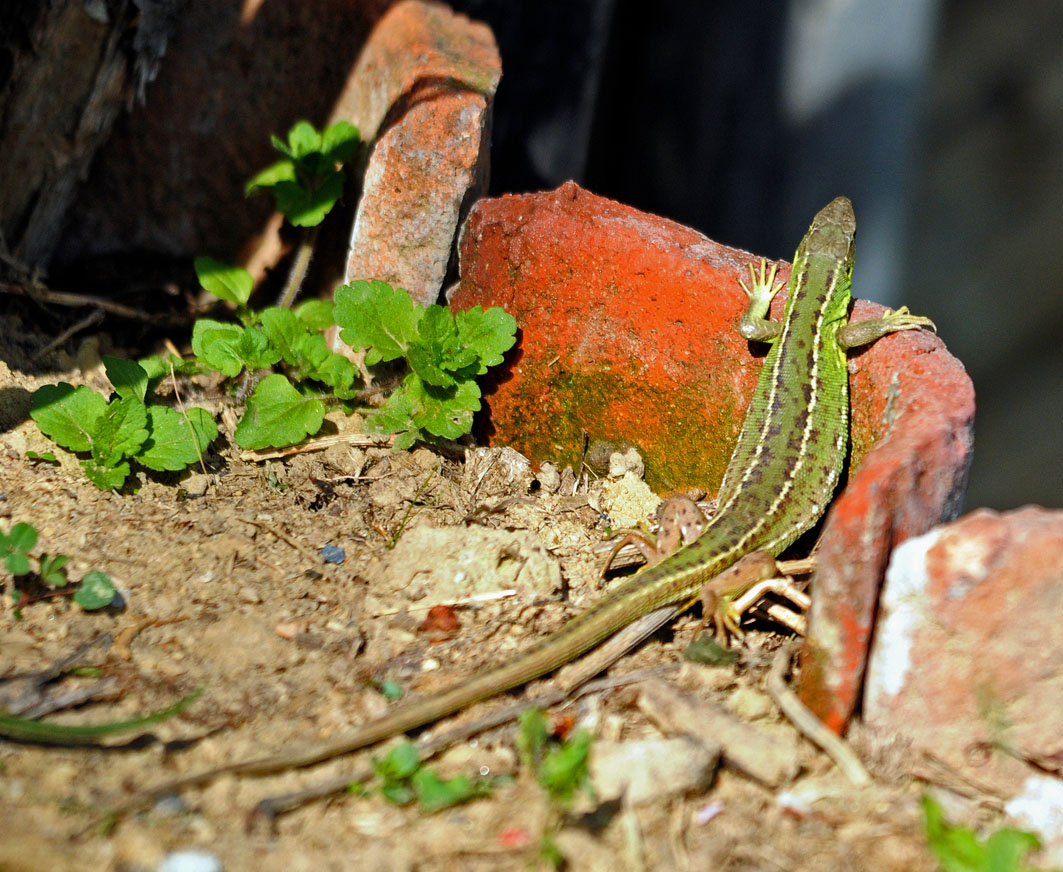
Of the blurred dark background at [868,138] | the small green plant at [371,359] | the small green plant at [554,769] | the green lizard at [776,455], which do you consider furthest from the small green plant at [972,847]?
the blurred dark background at [868,138]

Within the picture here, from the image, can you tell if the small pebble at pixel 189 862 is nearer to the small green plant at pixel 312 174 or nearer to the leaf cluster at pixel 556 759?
the leaf cluster at pixel 556 759

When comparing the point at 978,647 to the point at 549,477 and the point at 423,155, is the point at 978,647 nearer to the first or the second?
the point at 549,477

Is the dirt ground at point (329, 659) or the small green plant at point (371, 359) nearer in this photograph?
the dirt ground at point (329, 659)

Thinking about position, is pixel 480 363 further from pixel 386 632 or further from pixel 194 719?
pixel 194 719

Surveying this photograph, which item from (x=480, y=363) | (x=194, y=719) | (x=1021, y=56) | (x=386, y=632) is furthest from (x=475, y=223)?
(x=1021, y=56)

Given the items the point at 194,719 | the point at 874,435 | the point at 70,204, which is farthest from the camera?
the point at 70,204
